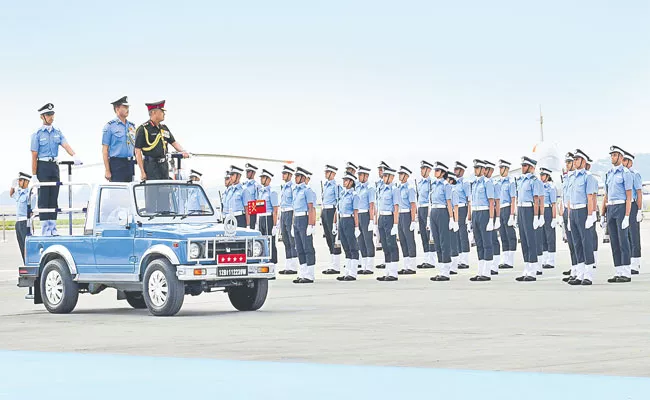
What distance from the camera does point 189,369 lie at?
1098cm

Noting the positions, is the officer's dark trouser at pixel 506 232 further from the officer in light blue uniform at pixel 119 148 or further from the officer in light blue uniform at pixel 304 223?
the officer in light blue uniform at pixel 119 148

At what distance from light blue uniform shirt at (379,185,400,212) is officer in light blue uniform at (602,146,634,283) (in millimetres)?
4694

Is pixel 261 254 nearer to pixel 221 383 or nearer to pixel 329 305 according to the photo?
pixel 329 305

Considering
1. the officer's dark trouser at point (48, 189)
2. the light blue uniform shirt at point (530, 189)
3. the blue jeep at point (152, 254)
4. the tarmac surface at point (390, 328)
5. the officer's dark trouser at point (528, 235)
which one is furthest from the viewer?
the light blue uniform shirt at point (530, 189)

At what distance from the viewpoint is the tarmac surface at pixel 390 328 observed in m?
11.6

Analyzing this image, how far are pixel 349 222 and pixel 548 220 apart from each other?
214 inches

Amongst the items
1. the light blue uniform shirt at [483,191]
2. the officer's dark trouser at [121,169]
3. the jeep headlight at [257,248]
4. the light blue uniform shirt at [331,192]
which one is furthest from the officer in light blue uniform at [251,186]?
the jeep headlight at [257,248]

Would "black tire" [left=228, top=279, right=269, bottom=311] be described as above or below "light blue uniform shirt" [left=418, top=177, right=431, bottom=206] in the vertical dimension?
below

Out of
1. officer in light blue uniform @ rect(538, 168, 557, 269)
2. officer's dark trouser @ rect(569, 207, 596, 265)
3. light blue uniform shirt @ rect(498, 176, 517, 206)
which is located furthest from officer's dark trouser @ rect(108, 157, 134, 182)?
officer in light blue uniform @ rect(538, 168, 557, 269)

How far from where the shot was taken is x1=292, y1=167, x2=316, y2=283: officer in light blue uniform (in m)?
25.4

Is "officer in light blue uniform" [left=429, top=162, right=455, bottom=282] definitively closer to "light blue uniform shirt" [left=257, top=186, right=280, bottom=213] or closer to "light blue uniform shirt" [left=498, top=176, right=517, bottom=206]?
"light blue uniform shirt" [left=498, top=176, right=517, bottom=206]

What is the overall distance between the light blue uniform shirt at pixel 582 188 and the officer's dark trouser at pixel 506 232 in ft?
20.3

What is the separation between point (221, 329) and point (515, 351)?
431cm

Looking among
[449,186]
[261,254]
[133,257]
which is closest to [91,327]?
[133,257]
